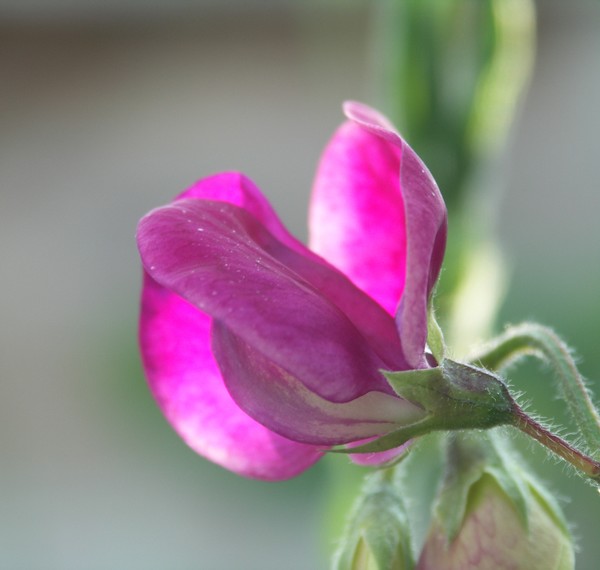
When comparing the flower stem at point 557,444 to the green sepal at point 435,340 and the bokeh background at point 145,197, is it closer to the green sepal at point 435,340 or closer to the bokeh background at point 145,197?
the green sepal at point 435,340

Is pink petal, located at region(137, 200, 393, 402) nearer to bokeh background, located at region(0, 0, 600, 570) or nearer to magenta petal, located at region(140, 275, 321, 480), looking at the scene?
magenta petal, located at region(140, 275, 321, 480)

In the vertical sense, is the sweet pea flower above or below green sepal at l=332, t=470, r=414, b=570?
above

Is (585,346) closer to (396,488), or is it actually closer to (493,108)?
(493,108)

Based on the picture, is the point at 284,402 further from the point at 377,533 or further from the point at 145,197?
the point at 145,197

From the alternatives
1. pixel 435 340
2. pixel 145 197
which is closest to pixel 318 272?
pixel 435 340

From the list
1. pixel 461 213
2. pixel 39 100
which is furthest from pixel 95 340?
pixel 461 213

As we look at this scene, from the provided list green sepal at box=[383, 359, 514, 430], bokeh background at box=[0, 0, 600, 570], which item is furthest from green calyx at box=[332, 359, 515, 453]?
bokeh background at box=[0, 0, 600, 570]
